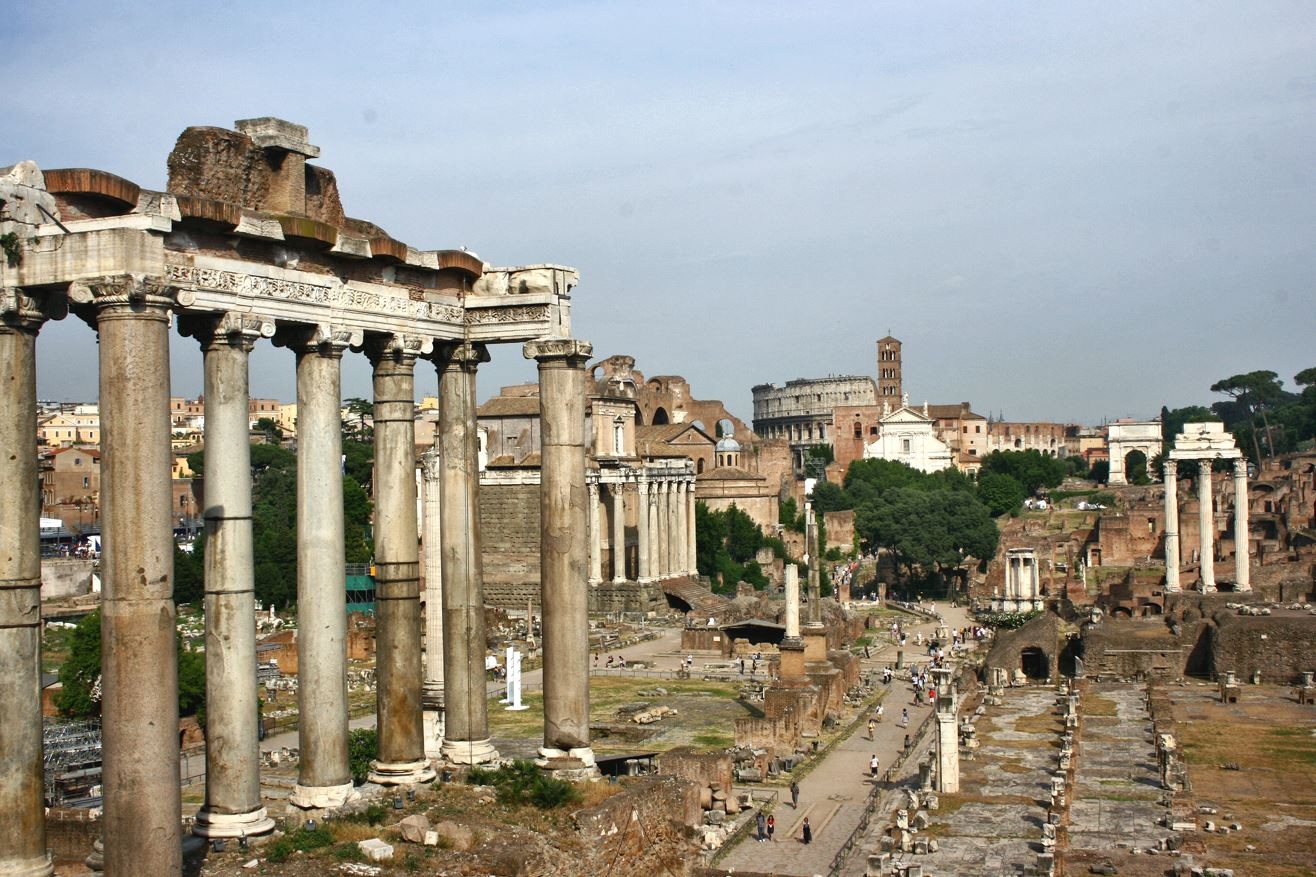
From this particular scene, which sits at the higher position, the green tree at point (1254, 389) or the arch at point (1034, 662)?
the green tree at point (1254, 389)

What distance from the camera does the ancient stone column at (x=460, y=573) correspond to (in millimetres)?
15719

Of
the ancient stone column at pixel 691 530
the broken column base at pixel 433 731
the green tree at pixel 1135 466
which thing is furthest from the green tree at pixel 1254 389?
the broken column base at pixel 433 731

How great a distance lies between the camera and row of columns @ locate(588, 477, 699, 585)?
236 ft

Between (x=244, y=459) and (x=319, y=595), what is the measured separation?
1.57 m

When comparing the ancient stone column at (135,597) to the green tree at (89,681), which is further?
the green tree at (89,681)

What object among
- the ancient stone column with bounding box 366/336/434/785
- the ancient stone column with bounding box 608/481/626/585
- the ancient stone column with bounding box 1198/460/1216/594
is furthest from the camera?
the ancient stone column with bounding box 608/481/626/585

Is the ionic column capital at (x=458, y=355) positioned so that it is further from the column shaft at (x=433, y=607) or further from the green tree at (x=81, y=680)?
the green tree at (x=81, y=680)

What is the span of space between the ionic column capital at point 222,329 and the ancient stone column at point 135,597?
1580 mm

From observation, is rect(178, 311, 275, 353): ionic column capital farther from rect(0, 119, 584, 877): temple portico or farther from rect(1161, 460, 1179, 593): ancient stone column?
rect(1161, 460, 1179, 593): ancient stone column

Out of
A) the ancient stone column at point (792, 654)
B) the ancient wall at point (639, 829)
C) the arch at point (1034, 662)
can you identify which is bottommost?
the arch at point (1034, 662)

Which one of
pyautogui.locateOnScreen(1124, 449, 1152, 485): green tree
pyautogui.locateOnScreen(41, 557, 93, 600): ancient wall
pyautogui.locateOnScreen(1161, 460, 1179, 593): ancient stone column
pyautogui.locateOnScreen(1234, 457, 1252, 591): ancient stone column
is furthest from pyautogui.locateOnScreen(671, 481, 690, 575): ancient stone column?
pyautogui.locateOnScreen(1124, 449, 1152, 485): green tree

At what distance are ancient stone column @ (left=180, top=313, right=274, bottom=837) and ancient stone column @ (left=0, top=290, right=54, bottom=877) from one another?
1360mm

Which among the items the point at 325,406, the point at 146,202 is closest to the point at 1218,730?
the point at 325,406

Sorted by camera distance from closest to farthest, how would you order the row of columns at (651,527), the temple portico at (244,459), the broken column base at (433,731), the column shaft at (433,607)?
the temple portico at (244,459)
the broken column base at (433,731)
the column shaft at (433,607)
the row of columns at (651,527)
